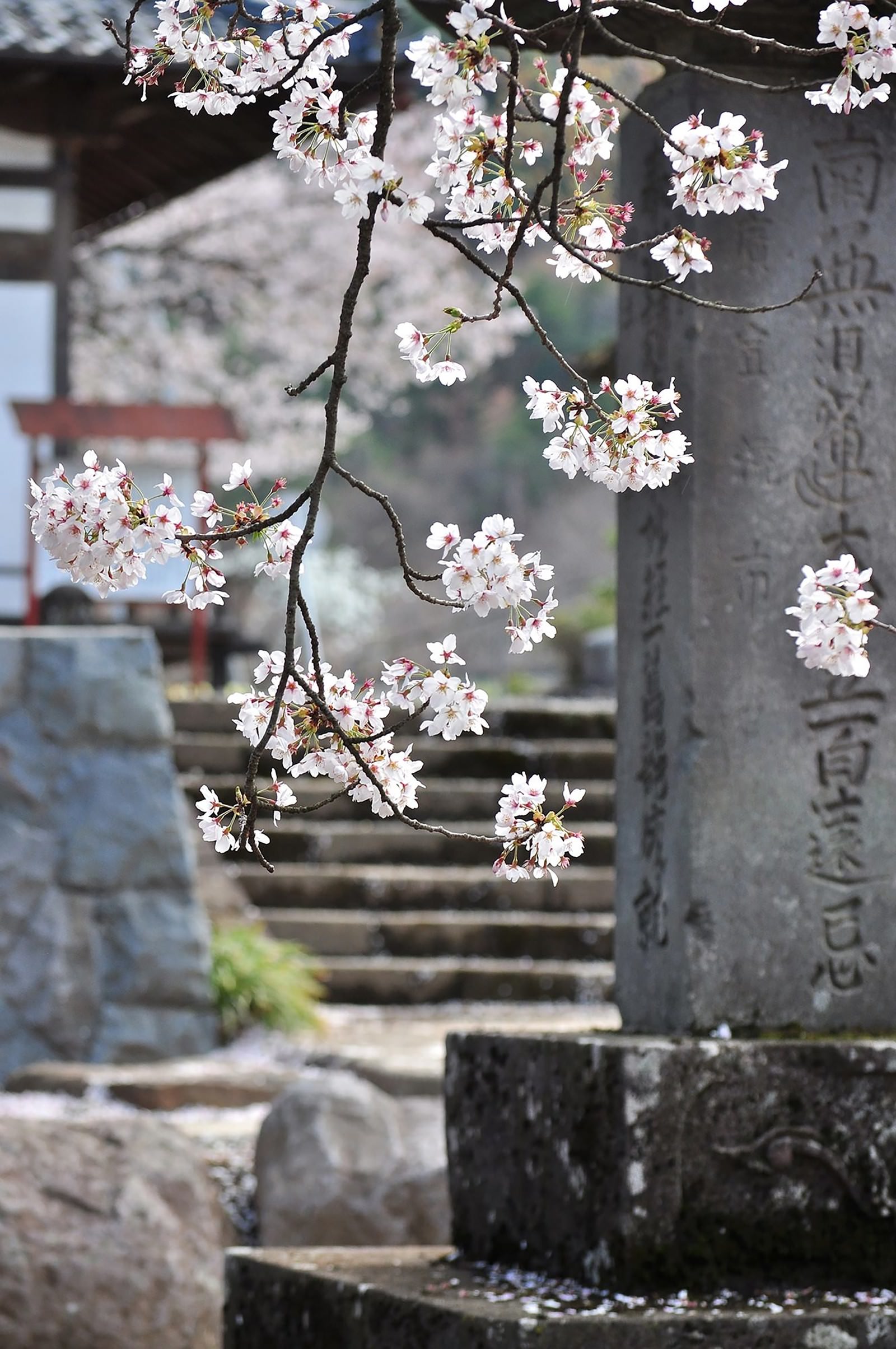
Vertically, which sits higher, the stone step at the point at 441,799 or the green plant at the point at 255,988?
the stone step at the point at 441,799

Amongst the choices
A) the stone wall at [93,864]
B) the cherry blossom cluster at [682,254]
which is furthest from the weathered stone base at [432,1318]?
the stone wall at [93,864]

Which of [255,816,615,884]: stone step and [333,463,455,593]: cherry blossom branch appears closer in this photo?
[333,463,455,593]: cherry blossom branch

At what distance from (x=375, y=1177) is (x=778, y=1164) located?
1854mm

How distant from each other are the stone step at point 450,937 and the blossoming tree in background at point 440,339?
237 inches

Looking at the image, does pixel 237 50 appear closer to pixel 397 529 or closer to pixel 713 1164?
pixel 397 529

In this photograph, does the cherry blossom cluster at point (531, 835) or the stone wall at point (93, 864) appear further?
the stone wall at point (93, 864)

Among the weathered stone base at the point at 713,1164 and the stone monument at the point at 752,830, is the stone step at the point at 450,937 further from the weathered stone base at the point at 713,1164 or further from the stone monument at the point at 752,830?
the weathered stone base at the point at 713,1164

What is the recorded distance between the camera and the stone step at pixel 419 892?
882cm

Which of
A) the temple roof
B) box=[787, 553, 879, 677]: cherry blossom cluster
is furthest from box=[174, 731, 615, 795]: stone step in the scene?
box=[787, 553, 879, 677]: cherry blossom cluster

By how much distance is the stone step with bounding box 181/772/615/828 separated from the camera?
30.9 feet

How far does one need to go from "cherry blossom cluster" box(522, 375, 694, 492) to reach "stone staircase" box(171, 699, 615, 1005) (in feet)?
19.2

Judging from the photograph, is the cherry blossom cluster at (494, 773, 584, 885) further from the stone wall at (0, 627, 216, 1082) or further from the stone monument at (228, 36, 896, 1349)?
the stone wall at (0, 627, 216, 1082)

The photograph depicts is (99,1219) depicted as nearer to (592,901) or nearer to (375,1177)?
(375,1177)

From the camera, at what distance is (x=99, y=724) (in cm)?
718
